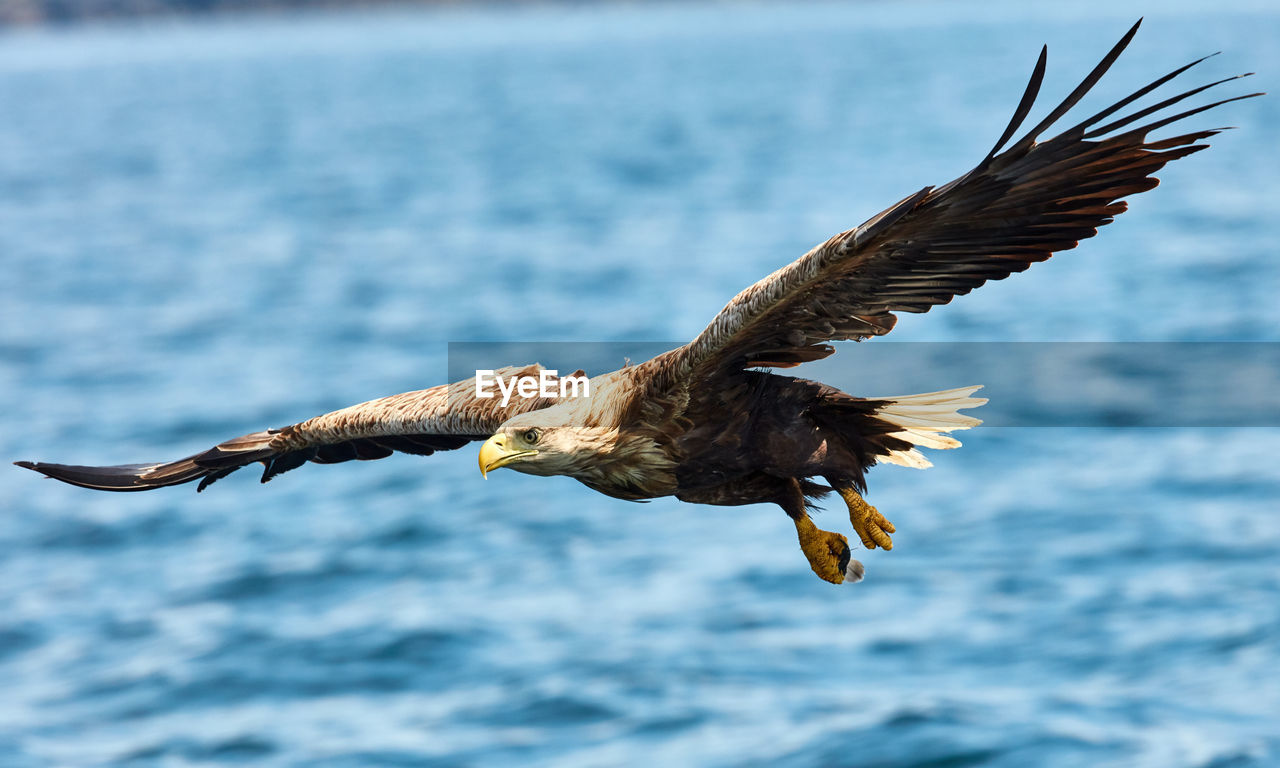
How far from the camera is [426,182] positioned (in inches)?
3130

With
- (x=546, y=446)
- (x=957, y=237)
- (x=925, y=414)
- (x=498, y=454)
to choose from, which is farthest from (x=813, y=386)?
(x=498, y=454)

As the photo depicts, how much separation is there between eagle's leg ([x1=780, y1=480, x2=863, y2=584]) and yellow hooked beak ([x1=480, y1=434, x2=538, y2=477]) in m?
1.23

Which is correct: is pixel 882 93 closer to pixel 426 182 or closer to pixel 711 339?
pixel 426 182

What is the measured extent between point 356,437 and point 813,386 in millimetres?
2331

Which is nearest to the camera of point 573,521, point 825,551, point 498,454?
point 498,454

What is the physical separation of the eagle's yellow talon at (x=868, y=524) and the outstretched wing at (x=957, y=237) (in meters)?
0.82

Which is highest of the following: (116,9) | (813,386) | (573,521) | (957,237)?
(116,9)

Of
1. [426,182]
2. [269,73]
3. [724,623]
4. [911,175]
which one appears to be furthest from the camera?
[269,73]

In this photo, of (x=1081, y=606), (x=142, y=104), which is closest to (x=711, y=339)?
(x=1081, y=606)

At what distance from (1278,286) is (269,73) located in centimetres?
10717

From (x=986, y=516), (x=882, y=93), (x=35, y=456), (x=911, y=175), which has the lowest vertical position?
(x=986, y=516)

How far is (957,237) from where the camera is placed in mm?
6164

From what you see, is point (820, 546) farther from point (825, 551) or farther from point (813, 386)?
point (813, 386)

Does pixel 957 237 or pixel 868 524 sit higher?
pixel 957 237
